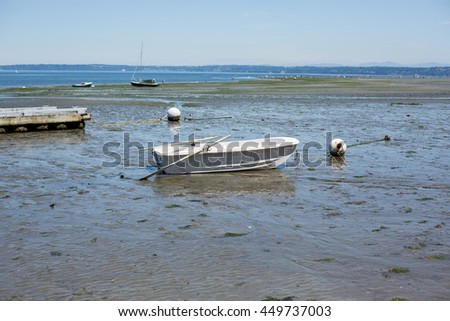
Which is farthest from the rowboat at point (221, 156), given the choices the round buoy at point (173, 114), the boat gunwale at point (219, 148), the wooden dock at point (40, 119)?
the round buoy at point (173, 114)

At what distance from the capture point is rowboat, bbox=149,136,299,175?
1744 centimetres

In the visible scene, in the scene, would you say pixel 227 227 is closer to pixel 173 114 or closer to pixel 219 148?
pixel 219 148

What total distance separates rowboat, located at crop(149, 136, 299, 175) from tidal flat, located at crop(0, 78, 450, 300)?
1.05ft

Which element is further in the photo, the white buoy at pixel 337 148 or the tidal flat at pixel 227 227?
the white buoy at pixel 337 148

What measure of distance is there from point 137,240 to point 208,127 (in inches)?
795

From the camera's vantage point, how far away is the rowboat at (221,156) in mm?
17438

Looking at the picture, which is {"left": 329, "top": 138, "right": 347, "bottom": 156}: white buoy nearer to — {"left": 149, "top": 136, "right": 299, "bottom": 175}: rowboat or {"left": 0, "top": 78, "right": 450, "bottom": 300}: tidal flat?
{"left": 0, "top": 78, "right": 450, "bottom": 300}: tidal flat

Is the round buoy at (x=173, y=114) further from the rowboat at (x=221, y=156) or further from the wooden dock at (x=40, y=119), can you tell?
the rowboat at (x=221, y=156)

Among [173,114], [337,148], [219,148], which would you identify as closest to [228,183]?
[219,148]

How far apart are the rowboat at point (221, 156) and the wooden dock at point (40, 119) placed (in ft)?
44.4

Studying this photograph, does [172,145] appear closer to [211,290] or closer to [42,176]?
[42,176]

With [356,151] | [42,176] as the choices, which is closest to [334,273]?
[42,176]

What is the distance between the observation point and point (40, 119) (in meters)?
29.1
